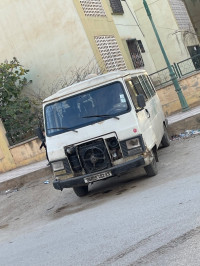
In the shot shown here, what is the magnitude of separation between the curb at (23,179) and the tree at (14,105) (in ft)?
11.8

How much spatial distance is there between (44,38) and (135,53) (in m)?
6.23

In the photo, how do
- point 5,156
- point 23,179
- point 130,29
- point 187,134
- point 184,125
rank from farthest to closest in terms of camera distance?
point 130,29, point 5,156, point 23,179, point 184,125, point 187,134

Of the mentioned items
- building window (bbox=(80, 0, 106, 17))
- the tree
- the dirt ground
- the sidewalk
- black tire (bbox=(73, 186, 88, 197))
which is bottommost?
the dirt ground

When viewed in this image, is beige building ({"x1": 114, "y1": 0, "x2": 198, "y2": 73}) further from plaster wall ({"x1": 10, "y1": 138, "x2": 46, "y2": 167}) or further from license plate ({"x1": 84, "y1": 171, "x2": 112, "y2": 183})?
license plate ({"x1": 84, "y1": 171, "x2": 112, "y2": 183})

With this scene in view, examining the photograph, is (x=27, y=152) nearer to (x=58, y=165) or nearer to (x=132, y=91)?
(x=58, y=165)

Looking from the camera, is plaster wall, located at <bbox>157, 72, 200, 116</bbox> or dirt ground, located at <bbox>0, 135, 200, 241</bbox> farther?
plaster wall, located at <bbox>157, 72, 200, 116</bbox>

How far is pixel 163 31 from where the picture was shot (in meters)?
27.4

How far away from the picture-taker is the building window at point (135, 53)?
24.8 meters

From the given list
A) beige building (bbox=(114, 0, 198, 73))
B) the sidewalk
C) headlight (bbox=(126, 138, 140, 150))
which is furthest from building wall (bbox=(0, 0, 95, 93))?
headlight (bbox=(126, 138, 140, 150))

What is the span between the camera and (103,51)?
68.5 ft

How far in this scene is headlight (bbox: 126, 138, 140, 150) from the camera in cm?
921

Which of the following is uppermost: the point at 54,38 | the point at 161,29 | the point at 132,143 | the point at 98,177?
the point at 54,38

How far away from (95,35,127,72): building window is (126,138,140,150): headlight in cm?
1194

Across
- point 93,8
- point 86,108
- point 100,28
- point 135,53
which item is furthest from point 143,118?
point 135,53
